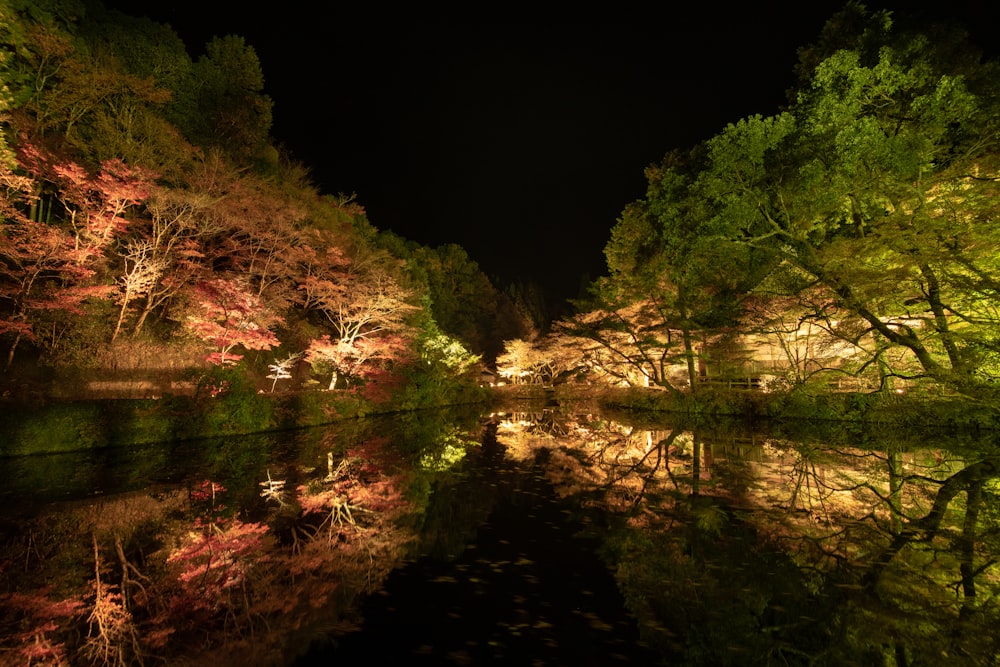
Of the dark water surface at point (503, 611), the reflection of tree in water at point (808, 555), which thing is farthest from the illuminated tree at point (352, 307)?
the dark water surface at point (503, 611)

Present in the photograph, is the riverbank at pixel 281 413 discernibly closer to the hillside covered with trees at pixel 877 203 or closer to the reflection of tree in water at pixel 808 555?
the hillside covered with trees at pixel 877 203

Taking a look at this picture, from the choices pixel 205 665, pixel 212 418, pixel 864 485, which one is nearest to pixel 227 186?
pixel 212 418

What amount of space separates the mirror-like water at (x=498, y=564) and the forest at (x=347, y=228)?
486 cm

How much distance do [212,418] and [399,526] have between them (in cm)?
1053

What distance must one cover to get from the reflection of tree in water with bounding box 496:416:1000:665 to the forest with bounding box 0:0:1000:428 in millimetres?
5205

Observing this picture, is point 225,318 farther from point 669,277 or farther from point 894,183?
point 669,277

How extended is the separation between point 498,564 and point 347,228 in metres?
22.7

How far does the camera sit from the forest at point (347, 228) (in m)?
11.6

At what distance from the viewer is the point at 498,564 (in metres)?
5.16

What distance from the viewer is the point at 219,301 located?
15.1m

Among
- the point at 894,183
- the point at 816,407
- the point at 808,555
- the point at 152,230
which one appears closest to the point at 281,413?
the point at 152,230

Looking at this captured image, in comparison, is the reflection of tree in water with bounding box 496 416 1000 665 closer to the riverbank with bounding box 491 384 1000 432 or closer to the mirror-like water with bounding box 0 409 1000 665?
the mirror-like water with bounding box 0 409 1000 665

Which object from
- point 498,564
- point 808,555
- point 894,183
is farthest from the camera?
point 894,183

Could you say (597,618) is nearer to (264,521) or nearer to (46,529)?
(264,521)
